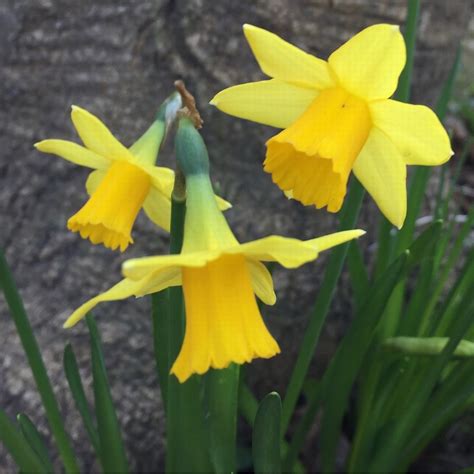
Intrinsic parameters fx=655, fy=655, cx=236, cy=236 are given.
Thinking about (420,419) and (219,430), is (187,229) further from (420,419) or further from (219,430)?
(420,419)

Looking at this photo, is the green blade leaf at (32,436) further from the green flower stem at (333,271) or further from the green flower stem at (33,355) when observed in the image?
the green flower stem at (333,271)

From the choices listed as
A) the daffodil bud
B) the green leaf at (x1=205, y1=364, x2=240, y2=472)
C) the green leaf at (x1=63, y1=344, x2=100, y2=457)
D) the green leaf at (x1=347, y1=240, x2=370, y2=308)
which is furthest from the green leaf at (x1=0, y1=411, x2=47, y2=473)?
the green leaf at (x1=347, y1=240, x2=370, y2=308)

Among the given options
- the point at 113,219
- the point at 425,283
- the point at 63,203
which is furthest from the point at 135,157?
the point at 425,283

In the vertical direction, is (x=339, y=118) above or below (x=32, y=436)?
above

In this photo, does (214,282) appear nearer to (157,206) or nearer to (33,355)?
(157,206)

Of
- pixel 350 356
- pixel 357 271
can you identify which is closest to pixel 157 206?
pixel 350 356

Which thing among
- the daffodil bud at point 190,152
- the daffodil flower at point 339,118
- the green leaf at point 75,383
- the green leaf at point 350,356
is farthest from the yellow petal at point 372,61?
the green leaf at point 75,383
